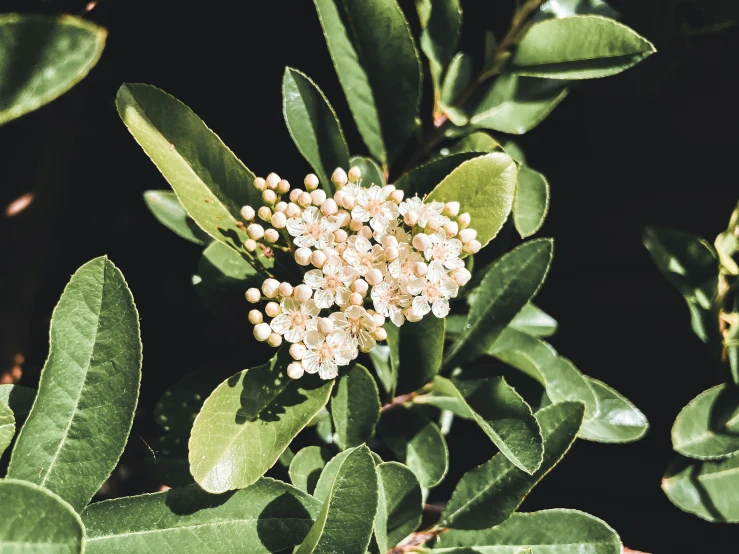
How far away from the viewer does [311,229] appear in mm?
917

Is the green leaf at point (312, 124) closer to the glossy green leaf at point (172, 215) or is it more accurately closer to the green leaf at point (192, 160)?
the green leaf at point (192, 160)

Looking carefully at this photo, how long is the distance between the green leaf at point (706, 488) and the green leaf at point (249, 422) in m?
0.77

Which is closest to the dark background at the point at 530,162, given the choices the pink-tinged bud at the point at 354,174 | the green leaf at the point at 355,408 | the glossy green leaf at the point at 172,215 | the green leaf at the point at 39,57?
the glossy green leaf at the point at 172,215

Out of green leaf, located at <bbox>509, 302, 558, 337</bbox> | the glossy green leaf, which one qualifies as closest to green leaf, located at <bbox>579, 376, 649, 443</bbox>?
green leaf, located at <bbox>509, 302, 558, 337</bbox>

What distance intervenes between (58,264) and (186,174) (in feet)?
2.75

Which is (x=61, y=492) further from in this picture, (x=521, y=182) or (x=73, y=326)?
(x=521, y=182)

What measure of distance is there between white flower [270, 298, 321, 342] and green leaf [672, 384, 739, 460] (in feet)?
2.47

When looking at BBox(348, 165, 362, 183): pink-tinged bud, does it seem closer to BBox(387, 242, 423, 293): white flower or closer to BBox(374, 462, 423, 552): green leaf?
BBox(387, 242, 423, 293): white flower

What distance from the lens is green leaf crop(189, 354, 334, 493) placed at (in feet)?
2.71

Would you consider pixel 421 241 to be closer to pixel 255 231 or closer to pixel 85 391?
pixel 255 231

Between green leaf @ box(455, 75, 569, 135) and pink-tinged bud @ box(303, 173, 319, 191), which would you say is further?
green leaf @ box(455, 75, 569, 135)

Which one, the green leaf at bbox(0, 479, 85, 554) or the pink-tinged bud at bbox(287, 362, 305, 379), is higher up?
the green leaf at bbox(0, 479, 85, 554)

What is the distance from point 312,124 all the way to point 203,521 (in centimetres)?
65

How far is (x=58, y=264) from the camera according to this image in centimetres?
155
